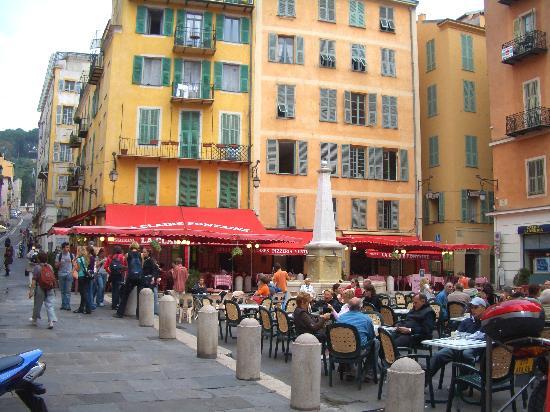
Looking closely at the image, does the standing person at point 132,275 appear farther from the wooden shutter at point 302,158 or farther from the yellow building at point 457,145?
the yellow building at point 457,145

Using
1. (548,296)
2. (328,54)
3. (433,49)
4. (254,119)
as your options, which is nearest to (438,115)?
(433,49)

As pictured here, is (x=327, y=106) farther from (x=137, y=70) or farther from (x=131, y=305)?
(x=131, y=305)

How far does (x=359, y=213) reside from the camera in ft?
110

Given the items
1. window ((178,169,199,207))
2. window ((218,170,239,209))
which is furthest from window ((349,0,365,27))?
window ((178,169,199,207))

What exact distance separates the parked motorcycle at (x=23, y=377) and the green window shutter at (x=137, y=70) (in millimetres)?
26410

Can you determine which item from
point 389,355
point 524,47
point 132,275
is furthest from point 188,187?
point 389,355

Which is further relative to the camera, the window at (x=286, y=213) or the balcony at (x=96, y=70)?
the balcony at (x=96, y=70)

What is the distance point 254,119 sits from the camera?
105 feet

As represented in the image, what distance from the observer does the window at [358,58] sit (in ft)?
113

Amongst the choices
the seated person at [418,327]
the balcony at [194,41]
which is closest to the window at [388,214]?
the balcony at [194,41]

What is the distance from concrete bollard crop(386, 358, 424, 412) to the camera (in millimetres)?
6059

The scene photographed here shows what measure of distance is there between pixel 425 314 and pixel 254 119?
927 inches

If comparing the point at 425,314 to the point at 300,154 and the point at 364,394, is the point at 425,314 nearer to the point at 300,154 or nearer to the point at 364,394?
the point at 364,394

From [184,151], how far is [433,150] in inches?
601
